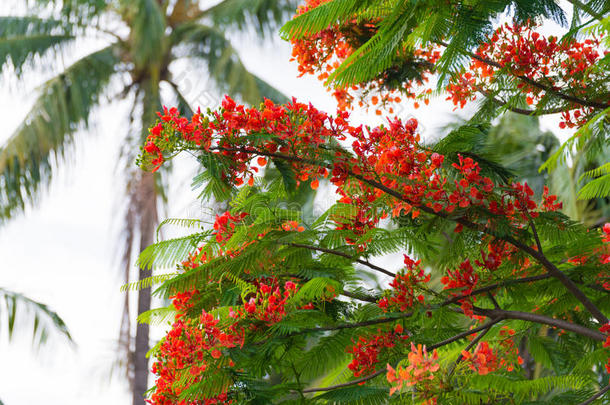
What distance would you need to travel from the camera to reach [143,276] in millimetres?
8711

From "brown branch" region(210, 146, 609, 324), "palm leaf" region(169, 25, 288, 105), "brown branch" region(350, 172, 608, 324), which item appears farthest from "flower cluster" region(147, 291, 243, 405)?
"palm leaf" region(169, 25, 288, 105)

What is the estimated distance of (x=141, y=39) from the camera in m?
8.84

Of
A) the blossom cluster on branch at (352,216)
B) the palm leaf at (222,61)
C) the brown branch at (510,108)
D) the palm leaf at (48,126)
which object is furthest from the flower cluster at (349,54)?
the palm leaf at (48,126)

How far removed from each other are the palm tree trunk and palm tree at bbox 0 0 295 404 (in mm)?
15

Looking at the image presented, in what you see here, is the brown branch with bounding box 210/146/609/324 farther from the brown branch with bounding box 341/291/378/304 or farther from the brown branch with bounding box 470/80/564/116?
the brown branch with bounding box 470/80/564/116

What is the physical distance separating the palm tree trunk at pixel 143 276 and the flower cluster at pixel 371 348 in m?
5.62

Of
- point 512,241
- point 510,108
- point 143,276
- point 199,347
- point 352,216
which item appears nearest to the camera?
point 199,347

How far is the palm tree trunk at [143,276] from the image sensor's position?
845 cm

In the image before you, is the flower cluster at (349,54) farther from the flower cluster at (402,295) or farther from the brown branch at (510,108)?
the flower cluster at (402,295)

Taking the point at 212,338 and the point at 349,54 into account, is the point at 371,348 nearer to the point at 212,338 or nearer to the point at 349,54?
the point at 212,338

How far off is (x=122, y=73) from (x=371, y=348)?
811 centimetres

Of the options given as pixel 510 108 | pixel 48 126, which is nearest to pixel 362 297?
pixel 510 108

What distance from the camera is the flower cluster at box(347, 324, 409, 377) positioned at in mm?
2945

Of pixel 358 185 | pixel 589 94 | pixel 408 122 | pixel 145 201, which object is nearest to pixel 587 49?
pixel 589 94
